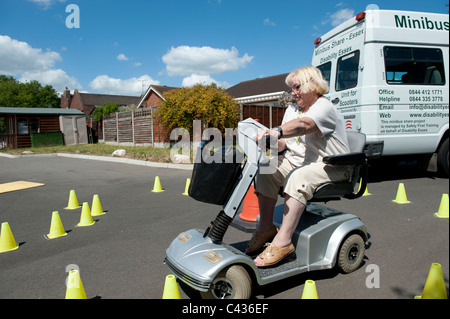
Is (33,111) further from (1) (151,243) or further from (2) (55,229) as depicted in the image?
(1) (151,243)

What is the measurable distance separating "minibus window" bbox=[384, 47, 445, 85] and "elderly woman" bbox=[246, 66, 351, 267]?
452 cm

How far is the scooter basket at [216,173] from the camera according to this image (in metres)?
2.35

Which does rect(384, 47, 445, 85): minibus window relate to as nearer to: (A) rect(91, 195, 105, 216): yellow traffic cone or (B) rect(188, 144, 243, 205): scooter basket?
(B) rect(188, 144, 243, 205): scooter basket

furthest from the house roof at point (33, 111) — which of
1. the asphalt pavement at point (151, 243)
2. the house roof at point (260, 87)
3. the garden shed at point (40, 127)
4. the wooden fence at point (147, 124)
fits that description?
the asphalt pavement at point (151, 243)

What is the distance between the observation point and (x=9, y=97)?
56.7 m

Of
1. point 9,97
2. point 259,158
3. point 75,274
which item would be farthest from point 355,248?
point 9,97

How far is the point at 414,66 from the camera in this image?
6598 mm

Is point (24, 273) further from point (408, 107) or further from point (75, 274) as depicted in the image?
point (408, 107)

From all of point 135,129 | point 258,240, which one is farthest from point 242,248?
point 135,129

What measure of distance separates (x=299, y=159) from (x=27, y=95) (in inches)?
2712

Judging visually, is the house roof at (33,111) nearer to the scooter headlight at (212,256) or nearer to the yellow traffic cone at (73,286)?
the yellow traffic cone at (73,286)

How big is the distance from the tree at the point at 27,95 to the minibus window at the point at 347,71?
2560 inches

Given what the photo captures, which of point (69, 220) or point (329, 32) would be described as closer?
point (69, 220)
